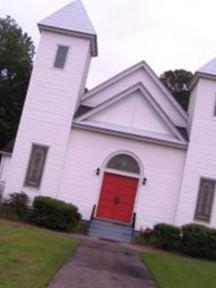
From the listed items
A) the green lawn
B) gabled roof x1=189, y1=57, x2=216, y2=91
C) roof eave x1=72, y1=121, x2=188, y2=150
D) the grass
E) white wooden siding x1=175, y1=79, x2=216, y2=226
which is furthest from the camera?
gabled roof x1=189, y1=57, x2=216, y2=91

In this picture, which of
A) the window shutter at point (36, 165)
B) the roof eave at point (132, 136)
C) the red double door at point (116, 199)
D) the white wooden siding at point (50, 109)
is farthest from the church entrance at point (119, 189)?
the window shutter at point (36, 165)

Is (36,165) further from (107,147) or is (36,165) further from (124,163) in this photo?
(124,163)

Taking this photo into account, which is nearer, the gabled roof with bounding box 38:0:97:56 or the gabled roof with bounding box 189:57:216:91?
the gabled roof with bounding box 38:0:97:56

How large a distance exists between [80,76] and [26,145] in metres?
4.03

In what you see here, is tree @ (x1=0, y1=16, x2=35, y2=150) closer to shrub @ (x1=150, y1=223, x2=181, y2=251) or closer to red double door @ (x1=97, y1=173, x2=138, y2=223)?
red double door @ (x1=97, y1=173, x2=138, y2=223)

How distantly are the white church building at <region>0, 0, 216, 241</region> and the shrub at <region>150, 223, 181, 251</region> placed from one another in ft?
6.40

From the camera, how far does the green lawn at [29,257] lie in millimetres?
11270

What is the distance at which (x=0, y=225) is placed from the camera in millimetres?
21406

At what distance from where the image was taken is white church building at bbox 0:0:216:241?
27281 millimetres

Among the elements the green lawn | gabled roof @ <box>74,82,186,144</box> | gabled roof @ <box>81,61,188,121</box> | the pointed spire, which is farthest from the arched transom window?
the green lawn

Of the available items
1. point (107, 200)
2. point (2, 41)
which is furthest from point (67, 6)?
point (2, 41)

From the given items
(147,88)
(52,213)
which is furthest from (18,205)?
(147,88)

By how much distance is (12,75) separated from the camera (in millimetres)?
52906

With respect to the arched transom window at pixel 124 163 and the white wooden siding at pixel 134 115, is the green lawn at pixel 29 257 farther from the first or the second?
the white wooden siding at pixel 134 115
